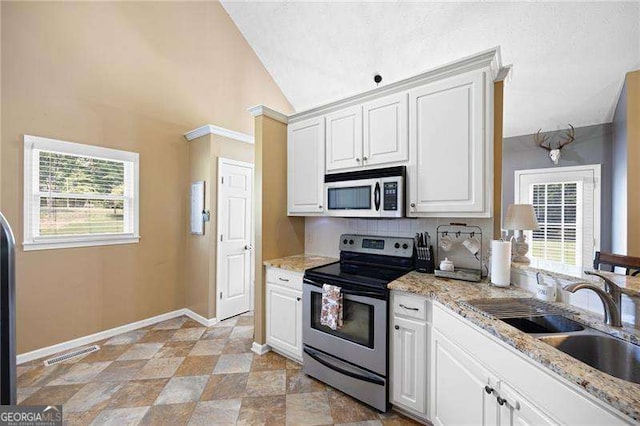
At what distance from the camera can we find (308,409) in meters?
1.93

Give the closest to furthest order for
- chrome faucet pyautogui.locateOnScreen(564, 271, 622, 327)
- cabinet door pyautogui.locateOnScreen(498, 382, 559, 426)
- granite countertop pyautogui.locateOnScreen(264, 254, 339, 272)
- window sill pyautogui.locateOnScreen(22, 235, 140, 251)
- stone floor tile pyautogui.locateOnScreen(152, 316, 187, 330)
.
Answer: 1. cabinet door pyautogui.locateOnScreen(498, 382, 559, 426)
2. chrome faucet pyautogui.locateOnScreen(564, 271, 622, 327)
3. granite countertop pyautogui.locateOnScreen(264, 254, 339, 272)
4. window sill pyautogui.locateOnScreen(22, 235, 140, 251)
5. stone floor tile pyautogui.locateOnScreen(152, 316, 187, 330)

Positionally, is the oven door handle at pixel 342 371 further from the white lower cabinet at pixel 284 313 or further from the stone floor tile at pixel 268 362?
the stone floor tile at pixel 268 362

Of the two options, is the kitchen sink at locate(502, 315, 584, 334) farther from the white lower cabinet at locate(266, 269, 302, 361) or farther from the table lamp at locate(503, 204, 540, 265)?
the white lower cabinet at locate(266, 269, 302, 361)

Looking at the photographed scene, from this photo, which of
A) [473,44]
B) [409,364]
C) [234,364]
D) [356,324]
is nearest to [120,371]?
[234,364]

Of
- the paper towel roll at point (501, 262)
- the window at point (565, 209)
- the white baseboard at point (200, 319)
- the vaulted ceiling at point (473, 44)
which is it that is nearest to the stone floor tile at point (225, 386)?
the white baseboard at point (200, 319)

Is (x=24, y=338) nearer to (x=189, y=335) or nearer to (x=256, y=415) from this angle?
(x=189, y=335)

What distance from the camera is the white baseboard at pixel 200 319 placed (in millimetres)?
3332

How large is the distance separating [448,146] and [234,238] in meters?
2.78

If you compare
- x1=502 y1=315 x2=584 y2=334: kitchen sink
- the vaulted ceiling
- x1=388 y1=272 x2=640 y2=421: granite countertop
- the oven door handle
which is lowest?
the oven door handle

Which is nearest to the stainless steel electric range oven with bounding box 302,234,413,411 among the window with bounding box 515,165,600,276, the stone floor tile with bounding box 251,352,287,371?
the stone floor tile with bounding box 251,352,287,371

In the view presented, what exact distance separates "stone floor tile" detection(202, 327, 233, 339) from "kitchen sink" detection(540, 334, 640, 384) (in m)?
2.94

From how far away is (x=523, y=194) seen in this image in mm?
4508

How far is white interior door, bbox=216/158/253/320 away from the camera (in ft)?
11.3

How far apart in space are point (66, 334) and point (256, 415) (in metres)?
2.27
